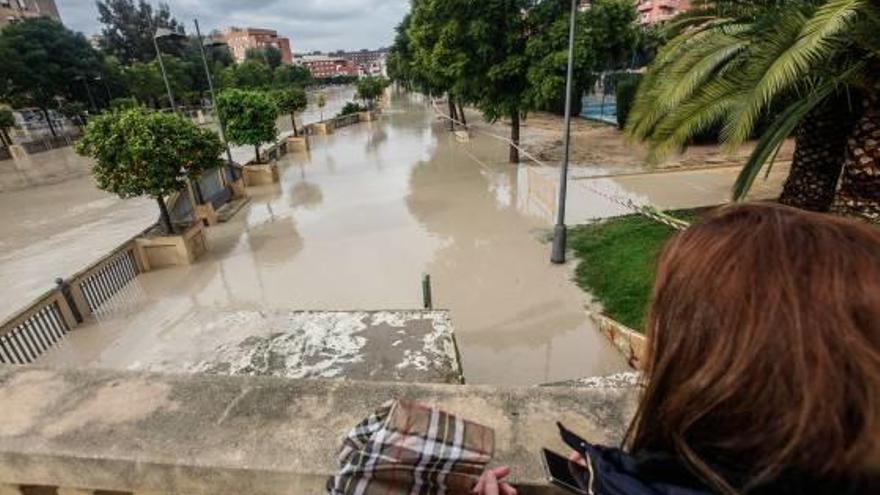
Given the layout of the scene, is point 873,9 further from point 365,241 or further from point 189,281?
point 189,281

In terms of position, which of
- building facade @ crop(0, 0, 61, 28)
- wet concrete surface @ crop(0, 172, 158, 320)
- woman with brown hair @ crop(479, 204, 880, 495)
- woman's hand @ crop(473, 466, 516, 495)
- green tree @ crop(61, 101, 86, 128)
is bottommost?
wet concrete surface @ crop(0, 172, 158, 320)

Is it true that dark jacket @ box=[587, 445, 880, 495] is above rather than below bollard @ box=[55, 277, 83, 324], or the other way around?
above

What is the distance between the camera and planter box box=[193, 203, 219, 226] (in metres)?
13.3

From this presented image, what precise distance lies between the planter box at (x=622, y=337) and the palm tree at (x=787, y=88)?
2.23 metres

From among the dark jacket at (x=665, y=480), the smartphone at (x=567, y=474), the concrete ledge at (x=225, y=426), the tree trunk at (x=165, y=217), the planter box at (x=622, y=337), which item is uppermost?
the dark jacket at (x=665, y=480)

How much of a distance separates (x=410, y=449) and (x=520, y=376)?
5644 millimetres

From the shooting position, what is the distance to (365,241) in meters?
11.5

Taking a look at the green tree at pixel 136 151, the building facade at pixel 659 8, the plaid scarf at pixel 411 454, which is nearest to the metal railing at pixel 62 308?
the green tree at pixel 136 151

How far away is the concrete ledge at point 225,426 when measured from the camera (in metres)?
1.55

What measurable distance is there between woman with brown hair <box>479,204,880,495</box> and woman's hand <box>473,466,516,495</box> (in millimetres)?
371

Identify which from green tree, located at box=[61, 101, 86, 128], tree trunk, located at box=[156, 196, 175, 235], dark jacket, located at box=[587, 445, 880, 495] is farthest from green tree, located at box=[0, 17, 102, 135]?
dark jacket, located at box=[587, 445, 880, 495]

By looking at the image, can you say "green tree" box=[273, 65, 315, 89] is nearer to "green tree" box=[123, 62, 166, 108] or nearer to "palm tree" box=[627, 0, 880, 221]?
"green tree" box=[123, 62, 166, 108]

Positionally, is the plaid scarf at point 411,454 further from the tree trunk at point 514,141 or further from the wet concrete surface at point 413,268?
the tree trunk at point 514,141

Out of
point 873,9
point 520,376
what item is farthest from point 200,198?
point 873,9
